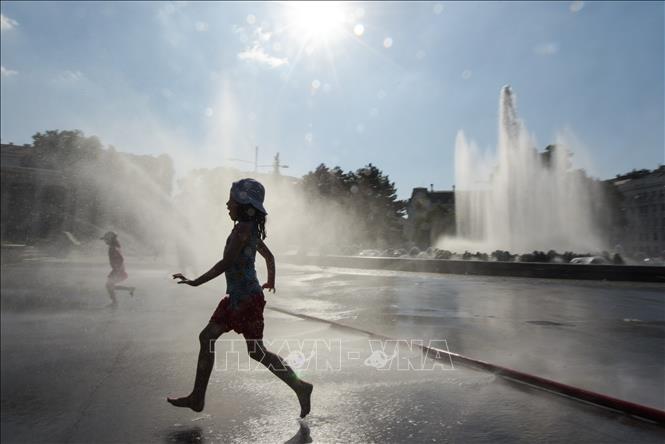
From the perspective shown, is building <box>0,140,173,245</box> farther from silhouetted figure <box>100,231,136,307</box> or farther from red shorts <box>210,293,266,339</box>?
red shorts <box>210,293,266,339</box>

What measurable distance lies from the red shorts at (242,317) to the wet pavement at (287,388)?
69cm

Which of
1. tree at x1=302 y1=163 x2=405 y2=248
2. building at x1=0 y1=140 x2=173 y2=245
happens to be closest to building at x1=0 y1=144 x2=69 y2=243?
building at x1=0 y1=140 x2=173 y2=245

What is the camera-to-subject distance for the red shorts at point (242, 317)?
12.3ft

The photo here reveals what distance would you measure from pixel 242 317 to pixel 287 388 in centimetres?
124

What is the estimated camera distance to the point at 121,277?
1084cm

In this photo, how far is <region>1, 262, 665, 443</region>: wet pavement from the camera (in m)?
3.52

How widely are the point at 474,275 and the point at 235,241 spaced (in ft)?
64.9

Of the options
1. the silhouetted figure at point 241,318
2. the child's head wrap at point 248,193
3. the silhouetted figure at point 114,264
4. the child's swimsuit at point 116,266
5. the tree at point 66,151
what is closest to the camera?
the silhouetted figure at point 241,318

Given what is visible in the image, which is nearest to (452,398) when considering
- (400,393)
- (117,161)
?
(400,393)

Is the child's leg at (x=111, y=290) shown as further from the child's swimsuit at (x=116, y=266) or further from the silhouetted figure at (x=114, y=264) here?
the child's swimsuit at (x=116, y=266)

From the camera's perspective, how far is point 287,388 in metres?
4.60

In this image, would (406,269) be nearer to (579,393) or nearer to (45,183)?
(579,393)

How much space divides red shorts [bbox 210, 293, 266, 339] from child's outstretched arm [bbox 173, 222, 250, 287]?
30 cm

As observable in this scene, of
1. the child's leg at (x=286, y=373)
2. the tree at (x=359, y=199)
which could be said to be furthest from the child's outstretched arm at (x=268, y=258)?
the tree at (x=359, y=199)
